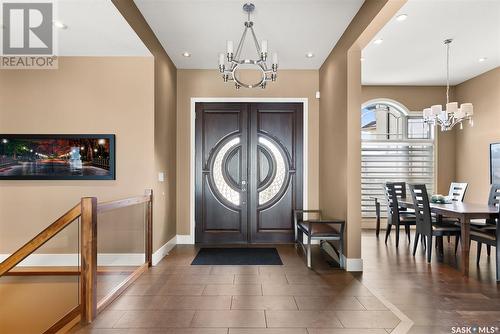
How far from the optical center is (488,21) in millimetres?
4207

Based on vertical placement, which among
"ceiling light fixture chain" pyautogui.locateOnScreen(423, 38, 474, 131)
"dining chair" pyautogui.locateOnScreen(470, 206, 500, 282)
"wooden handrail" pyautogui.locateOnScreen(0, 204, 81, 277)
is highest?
"ceiling light fixture chain" pyautogui.locateOnScreen(423, 38, 474, 131)

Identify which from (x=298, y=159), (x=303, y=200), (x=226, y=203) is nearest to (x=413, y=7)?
(x=298, y=159)

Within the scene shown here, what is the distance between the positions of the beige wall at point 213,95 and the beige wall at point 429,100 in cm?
222

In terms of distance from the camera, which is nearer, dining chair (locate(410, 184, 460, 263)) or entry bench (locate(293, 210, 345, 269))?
entry bench (locate(293, 210, 345, 269))

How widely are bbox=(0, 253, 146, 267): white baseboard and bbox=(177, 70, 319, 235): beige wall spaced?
1682mm

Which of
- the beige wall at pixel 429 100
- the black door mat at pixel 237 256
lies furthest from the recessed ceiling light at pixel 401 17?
the black door mat at pixel 237 256

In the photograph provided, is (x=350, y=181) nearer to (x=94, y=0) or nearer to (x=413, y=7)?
(x=413, y=7)

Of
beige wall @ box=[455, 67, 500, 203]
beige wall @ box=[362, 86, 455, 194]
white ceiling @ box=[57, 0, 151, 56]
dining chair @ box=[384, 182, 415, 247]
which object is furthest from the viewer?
beige wall @ box=[362, 86, 455, 194]

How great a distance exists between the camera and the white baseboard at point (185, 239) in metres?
5.61

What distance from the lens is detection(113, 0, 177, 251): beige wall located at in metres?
4.35

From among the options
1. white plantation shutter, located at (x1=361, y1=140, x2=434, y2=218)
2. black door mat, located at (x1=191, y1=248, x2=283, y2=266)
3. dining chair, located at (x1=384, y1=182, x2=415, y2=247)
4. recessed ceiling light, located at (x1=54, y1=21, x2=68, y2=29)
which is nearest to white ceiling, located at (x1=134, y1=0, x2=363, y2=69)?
recessed ceiling light, located at (x1=54, y1=21, x2=68, y2=29)

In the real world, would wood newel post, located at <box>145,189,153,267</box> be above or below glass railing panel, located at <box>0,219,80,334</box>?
above

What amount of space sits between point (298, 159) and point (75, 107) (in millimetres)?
3591

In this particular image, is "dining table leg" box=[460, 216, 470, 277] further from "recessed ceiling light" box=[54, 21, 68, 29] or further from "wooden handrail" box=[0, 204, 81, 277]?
"recessed ceiling light" box=[54, 21, 68, 29]
